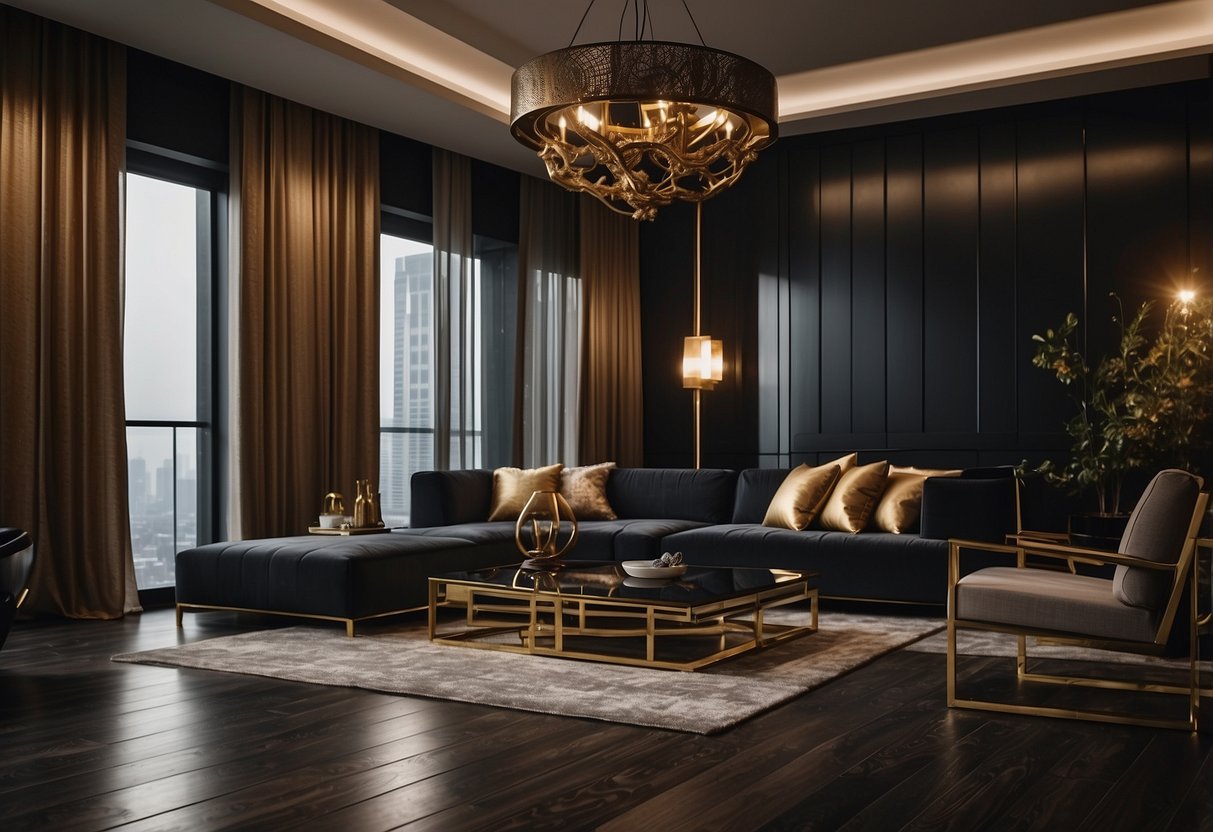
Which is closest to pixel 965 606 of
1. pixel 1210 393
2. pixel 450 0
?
pixel 1210 393

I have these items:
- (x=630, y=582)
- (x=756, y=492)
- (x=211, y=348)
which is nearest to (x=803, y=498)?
(x=756, y=492)

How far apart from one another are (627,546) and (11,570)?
3091mm

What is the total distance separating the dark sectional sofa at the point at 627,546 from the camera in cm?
469

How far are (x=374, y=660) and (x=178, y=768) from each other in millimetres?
1403

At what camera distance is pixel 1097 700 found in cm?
343

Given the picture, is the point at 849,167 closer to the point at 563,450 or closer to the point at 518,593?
the point at 563,450

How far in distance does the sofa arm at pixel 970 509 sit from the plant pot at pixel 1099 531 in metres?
0.34

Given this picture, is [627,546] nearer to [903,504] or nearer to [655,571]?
[903,504]

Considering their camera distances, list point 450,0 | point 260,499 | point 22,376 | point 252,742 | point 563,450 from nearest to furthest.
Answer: point 252,742, point 22,376, point 450,0, point 260,499, point 563,450

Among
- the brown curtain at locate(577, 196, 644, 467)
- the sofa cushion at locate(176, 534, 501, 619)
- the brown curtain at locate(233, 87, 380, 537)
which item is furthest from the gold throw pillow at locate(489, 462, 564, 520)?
the brown curtain at locate(577, 196, 644, 467)

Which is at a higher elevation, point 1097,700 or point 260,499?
point 260,499

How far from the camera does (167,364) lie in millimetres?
5902

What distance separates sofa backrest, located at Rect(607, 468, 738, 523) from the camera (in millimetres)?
6551

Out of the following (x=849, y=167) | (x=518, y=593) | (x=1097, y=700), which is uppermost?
(x=849, y=167)
